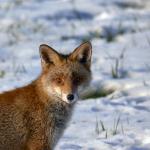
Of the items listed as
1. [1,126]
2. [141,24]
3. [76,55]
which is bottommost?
[141,24]

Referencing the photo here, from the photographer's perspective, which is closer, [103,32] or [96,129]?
[96,129]

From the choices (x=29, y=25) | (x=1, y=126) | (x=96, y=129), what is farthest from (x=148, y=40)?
(x=1, y=126)

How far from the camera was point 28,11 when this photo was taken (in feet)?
45.5

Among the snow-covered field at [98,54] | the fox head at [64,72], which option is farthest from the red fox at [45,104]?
the snow-covered field at [98,54]

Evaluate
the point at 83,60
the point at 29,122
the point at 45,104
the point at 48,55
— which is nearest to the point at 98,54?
the point at 83,60

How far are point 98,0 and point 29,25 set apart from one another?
244 cm

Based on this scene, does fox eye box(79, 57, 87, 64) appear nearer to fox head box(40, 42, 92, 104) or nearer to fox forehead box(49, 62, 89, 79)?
fox head box(40, 42, 92, 104)

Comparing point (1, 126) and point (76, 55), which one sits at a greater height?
point (76, 55)

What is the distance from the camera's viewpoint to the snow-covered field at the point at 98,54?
324 inches

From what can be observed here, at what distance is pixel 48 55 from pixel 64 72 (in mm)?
274

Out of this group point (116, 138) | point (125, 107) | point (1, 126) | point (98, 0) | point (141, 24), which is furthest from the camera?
point (98, 0)

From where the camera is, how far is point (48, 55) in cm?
739

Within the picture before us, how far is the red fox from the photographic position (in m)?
7.07

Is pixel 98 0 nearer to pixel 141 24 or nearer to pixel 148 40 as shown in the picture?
pixel 141 24
